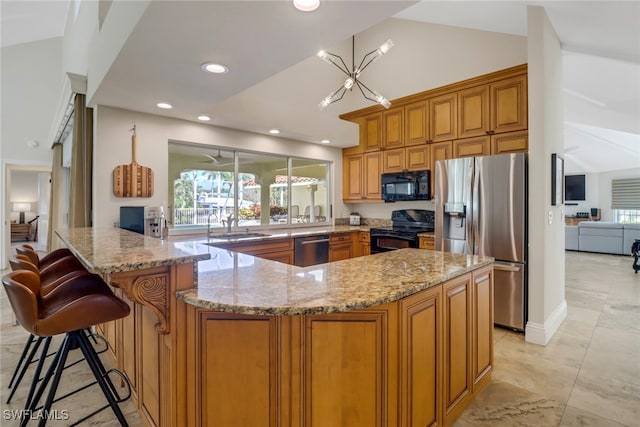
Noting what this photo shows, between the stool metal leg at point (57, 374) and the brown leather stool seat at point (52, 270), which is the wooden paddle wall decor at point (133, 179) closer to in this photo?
the brown leather stool seat at point (52, 270)

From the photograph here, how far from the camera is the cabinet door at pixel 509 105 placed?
3.49m

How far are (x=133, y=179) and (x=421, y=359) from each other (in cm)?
309

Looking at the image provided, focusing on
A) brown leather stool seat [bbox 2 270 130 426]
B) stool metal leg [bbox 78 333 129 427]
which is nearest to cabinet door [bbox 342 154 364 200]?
brown leather stool seat [bbox 2 270 130 426]

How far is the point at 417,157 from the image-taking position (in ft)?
14.6

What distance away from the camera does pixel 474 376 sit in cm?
197

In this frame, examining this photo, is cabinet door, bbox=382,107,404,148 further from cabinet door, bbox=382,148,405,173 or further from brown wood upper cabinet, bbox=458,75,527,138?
brown wood upper cabinet, bbox=458,75,527,138

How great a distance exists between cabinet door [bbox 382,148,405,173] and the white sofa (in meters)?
6.31

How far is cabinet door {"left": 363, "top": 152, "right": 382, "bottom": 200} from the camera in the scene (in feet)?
16.2

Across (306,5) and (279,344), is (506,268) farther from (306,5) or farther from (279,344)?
(306,5)

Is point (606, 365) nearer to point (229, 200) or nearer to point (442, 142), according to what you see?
point (442, 142)

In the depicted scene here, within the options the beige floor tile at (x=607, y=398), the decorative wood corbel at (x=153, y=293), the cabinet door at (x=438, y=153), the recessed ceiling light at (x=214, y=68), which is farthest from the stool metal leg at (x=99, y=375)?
the cabinet door at (x=438, y=153)

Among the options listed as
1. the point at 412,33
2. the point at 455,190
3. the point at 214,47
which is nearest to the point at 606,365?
the point at 455,190

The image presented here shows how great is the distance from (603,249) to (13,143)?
12957 millimetres

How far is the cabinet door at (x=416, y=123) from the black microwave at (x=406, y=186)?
0.48 m
